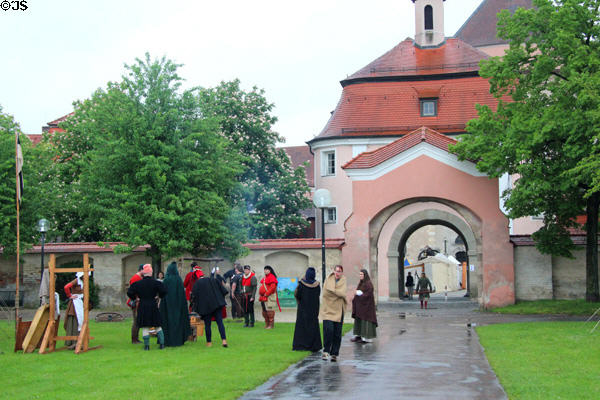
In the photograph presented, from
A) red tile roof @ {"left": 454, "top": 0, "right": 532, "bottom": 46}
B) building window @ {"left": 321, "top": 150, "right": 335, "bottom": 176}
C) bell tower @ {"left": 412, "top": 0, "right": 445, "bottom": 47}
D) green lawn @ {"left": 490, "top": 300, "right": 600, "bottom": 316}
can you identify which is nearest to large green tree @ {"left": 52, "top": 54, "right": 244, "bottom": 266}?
green lawn @ {"left": 490, "top": 300, "right": 600, "bottom": 316}

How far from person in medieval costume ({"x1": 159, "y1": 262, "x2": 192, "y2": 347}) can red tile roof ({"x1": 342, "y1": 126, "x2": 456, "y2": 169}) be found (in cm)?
1333

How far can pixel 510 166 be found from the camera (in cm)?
2688

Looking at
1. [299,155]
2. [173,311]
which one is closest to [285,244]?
[173,311]

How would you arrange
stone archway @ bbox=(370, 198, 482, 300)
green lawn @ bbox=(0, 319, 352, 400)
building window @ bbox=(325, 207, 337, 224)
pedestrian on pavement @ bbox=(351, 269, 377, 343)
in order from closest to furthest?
1. green lawn @ bbox=(0, 319, 352, 400)
2. pedestrian on pavement @ bbox=(351, 269, 377, 343)
3. stone archway @ bbox=(370, 198, 482, 300)
4. building window @ bbox=(325, 207, 337, 224)

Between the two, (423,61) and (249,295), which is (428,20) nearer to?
(423,61)

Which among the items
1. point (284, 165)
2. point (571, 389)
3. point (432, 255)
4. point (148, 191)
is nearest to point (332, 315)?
point (571, 389)

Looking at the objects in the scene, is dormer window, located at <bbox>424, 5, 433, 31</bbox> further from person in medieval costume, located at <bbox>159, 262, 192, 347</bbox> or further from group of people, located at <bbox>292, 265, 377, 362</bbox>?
person in medieval costume, located at <bbox>159, 262, 192, 347</bbox>

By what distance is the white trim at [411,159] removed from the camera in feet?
95.8

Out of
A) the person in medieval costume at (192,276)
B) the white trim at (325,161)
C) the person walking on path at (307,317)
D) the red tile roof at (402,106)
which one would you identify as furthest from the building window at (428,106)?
the person walking on path at (307,317)

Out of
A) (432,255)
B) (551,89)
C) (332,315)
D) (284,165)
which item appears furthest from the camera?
(432,255)

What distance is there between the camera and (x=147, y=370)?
12.8 meters

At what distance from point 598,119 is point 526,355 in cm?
957

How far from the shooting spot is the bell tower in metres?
47.5

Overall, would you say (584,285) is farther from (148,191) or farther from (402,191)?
(148,191)
